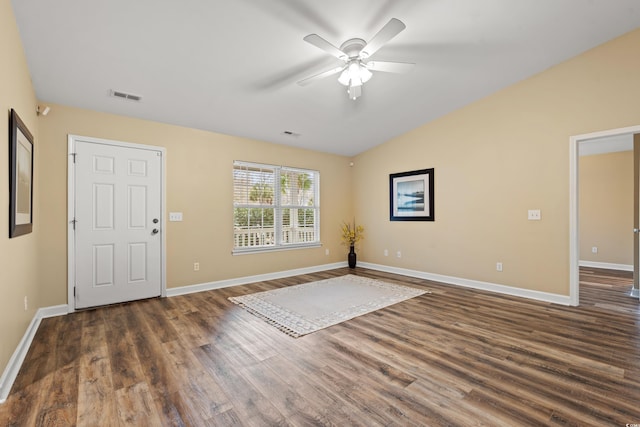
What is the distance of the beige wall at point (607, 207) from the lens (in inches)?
231

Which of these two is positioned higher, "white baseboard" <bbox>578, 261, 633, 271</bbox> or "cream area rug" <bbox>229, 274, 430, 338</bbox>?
"white baseboard" <bbox>578, 261, 633, 271</bbox>

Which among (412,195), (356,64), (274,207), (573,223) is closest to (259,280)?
(274,207)

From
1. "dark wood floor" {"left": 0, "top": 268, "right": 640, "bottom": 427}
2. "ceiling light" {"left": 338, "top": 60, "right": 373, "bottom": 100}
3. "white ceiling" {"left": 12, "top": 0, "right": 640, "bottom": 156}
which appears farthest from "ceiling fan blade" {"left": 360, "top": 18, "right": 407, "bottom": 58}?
"dark wood floor" {"left": 0, "top": 268, "right": 640, "bottom": 427}

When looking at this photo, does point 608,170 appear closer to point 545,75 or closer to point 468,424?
point 545,75

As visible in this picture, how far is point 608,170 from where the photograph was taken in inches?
240

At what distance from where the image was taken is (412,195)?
216 inches

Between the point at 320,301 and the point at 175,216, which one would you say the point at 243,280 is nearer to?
the point at 175,216

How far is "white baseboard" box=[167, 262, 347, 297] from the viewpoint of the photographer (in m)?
4.34

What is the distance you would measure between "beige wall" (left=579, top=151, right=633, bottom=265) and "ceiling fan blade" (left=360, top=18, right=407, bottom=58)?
655 centimetres

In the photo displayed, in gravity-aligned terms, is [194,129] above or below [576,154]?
above

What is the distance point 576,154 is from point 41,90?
6287mm

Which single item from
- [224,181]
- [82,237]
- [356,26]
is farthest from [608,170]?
[82,237]

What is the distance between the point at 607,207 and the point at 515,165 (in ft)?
12.4

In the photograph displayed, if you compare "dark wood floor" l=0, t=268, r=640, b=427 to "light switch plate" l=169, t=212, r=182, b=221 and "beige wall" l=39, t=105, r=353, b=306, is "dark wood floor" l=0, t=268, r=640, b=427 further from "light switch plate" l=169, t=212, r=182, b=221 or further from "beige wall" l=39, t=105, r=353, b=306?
"light switch plate" l=169, t=212, r=182, b=221
